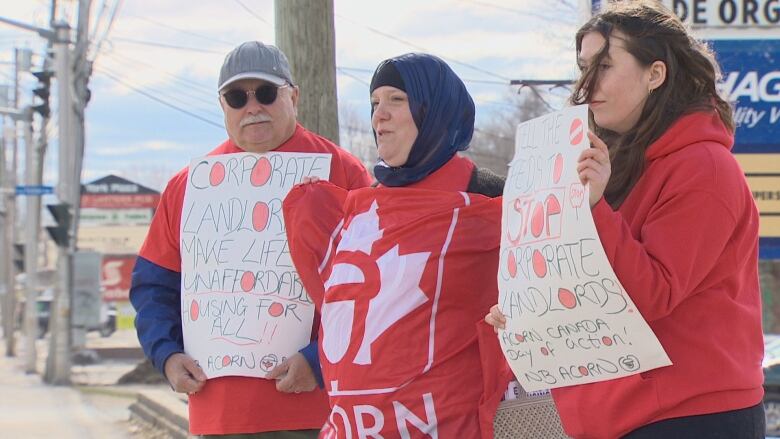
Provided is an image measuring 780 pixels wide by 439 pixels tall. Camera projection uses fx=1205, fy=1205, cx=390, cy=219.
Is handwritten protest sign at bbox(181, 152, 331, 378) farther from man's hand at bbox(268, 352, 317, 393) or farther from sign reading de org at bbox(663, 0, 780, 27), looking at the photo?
sign reading de org at bbox(663, 0, 780, 27)

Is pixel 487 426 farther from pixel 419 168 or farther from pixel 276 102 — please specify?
pixel 276 102

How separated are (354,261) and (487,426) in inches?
21.4

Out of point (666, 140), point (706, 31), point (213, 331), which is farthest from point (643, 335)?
point (706, 31)

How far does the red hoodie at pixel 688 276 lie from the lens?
99.0 inches

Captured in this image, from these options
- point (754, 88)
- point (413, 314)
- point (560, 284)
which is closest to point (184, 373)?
point (413, 314)

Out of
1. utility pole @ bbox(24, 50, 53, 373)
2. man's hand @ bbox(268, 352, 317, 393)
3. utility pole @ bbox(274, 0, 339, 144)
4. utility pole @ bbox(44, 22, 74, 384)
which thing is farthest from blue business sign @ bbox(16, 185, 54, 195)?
man's hand @ bbox(268, 352, 317, 393)

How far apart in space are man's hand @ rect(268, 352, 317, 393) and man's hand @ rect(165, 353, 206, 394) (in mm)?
247

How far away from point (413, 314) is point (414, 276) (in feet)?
0.32

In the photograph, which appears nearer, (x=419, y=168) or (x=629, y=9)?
(x=629, y=9)

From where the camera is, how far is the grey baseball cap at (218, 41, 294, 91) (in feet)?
12.5

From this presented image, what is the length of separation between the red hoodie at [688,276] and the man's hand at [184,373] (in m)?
1.47

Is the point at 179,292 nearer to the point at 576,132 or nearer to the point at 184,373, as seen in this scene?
the point at 184,373

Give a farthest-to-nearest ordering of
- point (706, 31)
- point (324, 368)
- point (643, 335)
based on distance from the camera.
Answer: point (706, 31) < point (324, 368) < point (643, 335)

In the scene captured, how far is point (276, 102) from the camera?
12.6 feet
